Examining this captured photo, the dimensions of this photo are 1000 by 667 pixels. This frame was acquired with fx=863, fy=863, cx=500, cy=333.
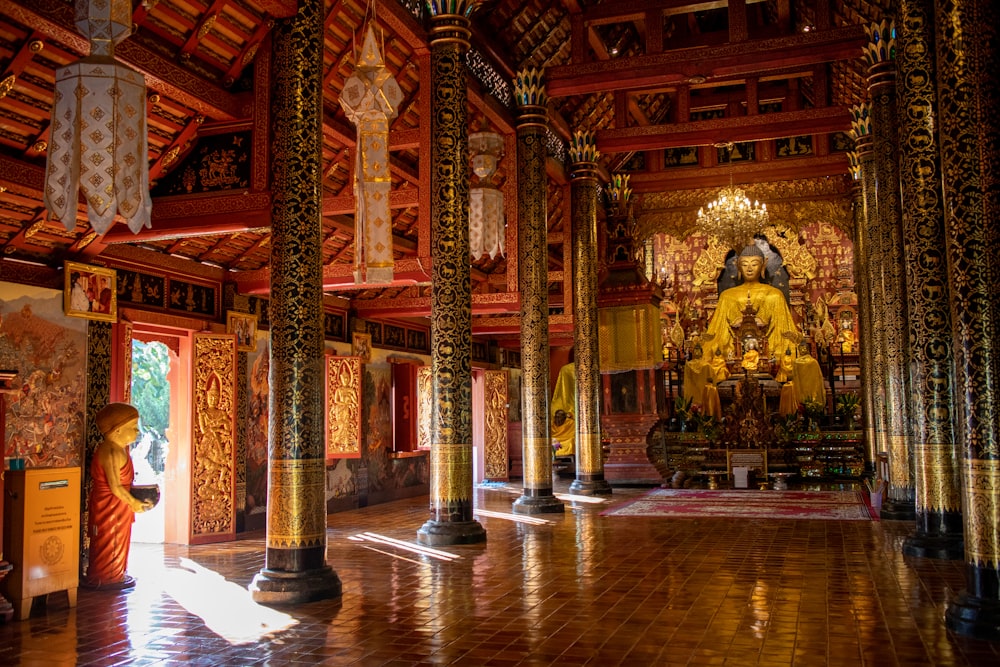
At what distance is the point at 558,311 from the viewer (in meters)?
20.2

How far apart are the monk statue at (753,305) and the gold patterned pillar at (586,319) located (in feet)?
21.2

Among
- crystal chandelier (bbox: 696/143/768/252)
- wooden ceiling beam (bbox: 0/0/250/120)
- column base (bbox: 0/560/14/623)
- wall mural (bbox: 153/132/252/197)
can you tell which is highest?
crystal chandelier (bbox: 696/143/768/252)

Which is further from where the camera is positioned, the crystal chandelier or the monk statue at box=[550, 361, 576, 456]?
the monk statue at box=[550, 361, 576, 456]

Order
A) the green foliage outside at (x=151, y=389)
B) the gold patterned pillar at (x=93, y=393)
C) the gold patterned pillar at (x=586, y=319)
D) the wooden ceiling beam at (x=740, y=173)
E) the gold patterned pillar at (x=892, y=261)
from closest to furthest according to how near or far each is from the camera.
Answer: the gold patterned pillar at (x=93, y=393), the gold patterned pillar at (x=892, y=261), the gold patterned pillar at (x=586, y=319), the wooden ceiling beam at (x=740, y=173), the green foliage outside at (x=151, y=389)

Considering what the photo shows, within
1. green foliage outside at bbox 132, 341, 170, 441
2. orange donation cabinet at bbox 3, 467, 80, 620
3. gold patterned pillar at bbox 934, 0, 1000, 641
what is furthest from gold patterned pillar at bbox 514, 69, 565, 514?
green foliage outside at bbox 132, 341, 170, 441

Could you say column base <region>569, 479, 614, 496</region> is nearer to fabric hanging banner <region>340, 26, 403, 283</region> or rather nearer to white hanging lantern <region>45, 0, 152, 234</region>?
fabric hanging banner <region>340, 26, 403, 283</region>

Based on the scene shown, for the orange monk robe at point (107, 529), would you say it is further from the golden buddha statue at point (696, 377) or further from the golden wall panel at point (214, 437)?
the golden buddha statue at point (696, 377)

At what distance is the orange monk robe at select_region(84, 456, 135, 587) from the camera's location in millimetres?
7070

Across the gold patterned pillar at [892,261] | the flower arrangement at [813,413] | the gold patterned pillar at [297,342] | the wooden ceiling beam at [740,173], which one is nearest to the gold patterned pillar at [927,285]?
the gold patterned pillar at [892,261]

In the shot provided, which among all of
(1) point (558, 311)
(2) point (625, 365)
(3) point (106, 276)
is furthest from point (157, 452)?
(3) point (106, 276)

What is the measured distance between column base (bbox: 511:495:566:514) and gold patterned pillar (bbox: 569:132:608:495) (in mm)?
2696

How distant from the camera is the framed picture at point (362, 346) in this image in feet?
45.6

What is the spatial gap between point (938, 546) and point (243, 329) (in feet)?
26.6

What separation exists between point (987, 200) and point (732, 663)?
→ 3145mm
